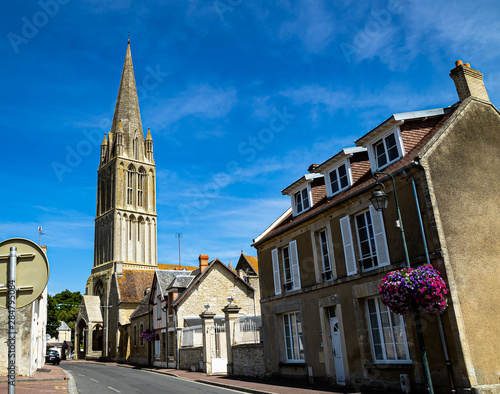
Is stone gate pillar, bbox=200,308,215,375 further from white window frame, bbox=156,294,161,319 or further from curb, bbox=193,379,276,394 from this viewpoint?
white window frame, bbox=156,294,161,319

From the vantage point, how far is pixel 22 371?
19.9 meters

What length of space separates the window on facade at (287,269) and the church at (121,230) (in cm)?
3400

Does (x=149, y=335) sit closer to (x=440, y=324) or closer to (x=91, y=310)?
(x=440, y=324)

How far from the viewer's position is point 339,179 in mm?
15812

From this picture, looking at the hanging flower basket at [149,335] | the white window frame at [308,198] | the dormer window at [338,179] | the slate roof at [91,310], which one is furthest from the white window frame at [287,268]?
the slate roof at [91,310]

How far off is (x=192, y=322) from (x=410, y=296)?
20.7 metres

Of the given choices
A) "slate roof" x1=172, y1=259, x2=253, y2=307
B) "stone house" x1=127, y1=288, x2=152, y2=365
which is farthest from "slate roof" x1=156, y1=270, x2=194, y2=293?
"stone house" x1=127, y1=288, x2=152, y2=365

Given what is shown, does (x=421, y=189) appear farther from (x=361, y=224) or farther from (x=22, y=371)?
(x=22, y=371)

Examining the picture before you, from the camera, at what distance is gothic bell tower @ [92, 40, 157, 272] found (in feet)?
212

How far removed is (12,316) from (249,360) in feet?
53.6

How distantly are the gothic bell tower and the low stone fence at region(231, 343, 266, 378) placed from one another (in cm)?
4577

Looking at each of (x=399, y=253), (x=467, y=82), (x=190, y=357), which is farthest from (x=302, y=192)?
(x=190, y=357)

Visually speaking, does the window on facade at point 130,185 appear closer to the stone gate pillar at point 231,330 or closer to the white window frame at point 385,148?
the stone gate pillar at point 231,330

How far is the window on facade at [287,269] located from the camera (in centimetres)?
1717
